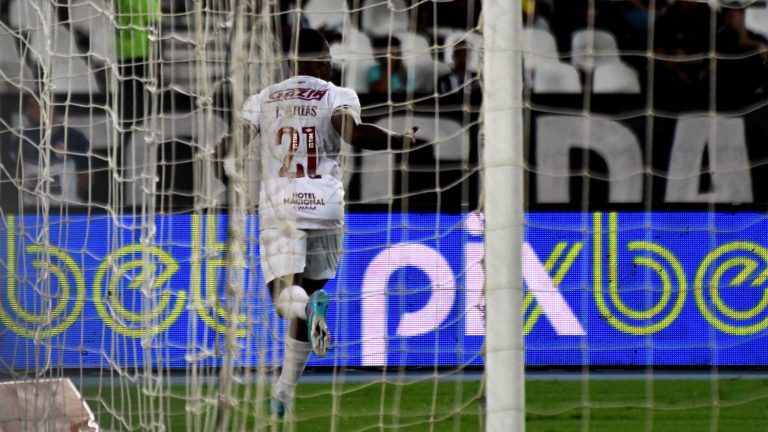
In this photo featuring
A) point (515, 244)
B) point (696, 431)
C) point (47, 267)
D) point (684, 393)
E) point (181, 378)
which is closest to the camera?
point (515, 244)

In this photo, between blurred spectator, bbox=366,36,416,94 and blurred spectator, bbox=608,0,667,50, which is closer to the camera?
blurred spectator, bbox=366,36,416,94

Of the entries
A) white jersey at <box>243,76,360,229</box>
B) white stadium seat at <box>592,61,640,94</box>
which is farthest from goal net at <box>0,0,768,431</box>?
white jersey at <box>243,76,360,229</box>

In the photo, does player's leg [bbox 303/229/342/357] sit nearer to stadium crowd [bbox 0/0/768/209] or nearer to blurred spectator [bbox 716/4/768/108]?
stadium crowd [bbox 0/0/768/209]

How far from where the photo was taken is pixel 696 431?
16.5 feet

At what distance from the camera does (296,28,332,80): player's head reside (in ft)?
15.1

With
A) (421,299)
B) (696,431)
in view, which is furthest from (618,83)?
(696,431)

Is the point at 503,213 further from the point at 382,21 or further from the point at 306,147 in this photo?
the point at 382,21

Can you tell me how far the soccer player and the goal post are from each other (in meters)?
1.16

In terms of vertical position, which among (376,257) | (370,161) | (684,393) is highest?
(370,161)

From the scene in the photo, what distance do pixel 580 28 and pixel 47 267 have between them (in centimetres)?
335

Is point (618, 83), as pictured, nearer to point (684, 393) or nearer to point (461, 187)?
point (461, 187)

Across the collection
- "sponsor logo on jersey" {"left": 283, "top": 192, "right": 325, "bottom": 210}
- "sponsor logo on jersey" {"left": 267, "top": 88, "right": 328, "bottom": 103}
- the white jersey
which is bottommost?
"sponsor logo on jersey" {"left": 283, "top": 192, "right": 325, "bottom": 210}

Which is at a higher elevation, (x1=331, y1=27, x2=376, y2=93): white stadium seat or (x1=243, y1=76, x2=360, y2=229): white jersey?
(x1=331, y1=27, x2=376, y2=93): white stadium seat

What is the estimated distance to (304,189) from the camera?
462 cm
